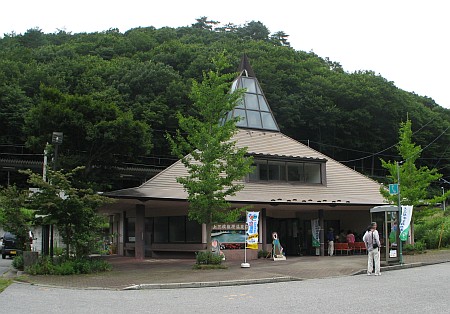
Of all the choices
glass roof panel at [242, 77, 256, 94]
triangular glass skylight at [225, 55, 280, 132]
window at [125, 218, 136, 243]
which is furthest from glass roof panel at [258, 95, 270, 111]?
window at [125, 218, 136, 243]

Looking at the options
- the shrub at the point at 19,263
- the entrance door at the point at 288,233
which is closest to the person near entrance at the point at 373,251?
the entrance door at the point at 288,233

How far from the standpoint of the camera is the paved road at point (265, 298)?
32.1 ft

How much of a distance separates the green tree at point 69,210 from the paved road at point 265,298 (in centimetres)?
364

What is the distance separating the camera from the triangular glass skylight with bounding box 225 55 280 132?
102 ft

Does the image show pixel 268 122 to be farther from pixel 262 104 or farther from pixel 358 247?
pixel 358 247

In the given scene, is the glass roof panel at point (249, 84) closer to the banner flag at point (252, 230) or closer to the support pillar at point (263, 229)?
the support pillar at point (263, 229)

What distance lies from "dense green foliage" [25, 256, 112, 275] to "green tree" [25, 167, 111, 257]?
1.72 ft

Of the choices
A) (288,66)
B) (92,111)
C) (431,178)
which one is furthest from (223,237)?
(288,66)

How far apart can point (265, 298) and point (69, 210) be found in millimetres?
9175

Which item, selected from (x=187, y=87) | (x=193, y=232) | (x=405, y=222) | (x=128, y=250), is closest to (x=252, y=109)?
(x=193, y=232)

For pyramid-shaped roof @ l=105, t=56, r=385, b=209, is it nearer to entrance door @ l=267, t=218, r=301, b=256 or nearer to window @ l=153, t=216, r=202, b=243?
window @ l=153, t=216, r=202, b=243

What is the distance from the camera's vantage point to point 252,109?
105 feet

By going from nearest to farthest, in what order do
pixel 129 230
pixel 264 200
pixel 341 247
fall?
pixel 264 200 → pixel 341 247 → pixel 129 230

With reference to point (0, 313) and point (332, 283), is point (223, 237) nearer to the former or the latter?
point (332, 283)
